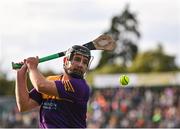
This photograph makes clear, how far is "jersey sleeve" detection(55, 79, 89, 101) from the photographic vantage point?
6636mm

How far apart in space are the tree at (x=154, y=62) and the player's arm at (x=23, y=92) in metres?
71.2

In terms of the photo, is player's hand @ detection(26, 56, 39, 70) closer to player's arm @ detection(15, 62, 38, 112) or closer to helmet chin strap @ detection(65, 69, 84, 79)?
player's arm @ detection(15, 62, 38, 112)

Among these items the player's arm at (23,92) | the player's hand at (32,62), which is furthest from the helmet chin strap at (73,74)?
the player's arm at (23,92)

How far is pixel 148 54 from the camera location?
85750 millimetres

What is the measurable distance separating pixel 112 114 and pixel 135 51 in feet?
204

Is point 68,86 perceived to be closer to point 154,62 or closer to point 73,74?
point 73,74

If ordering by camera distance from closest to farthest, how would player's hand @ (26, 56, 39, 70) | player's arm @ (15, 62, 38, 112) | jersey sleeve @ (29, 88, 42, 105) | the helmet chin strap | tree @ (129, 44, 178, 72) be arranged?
player's hand @ (26, 56, 39, 70), the helmet chin strap, player's arm @ (15, 62, 38, 112), jersey sleeve @ (29, 88, 42, 105), tree @ (129, 44, 178, 72)

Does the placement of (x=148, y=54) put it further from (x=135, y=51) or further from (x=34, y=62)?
(x=34, y=62)

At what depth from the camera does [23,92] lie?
687cm

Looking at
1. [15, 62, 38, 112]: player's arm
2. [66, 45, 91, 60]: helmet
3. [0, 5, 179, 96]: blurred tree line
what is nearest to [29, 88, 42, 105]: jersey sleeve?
[15, 62, 38, 112]: player's arm

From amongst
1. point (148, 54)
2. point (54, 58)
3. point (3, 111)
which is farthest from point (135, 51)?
point (54, 58)

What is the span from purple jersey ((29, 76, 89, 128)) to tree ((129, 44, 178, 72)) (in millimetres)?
71341

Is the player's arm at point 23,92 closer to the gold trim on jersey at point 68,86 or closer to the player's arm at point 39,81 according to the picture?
the player's arm at point 39,81

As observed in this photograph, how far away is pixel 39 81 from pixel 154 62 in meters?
77.9
